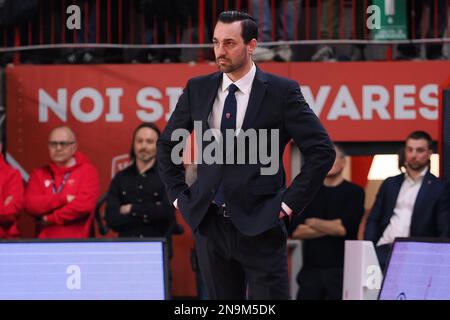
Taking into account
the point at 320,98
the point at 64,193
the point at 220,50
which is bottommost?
the point at 64,193

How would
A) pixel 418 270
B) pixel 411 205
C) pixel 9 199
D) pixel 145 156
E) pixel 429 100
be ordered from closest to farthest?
pixel 418 270 < pixel 411 205 < pixel 9 199 < pixel 145 156 < pixel 429 100

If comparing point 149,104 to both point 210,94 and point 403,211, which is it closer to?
point 403,211

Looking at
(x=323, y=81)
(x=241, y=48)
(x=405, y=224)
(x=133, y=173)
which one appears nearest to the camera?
(x=241, y=48)

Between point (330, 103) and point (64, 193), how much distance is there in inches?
104

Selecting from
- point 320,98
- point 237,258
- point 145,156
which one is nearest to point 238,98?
point 237,258

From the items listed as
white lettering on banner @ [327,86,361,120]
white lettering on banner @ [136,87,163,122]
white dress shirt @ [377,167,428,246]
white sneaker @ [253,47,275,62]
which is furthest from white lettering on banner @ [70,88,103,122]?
white dress shirt @ [377,167,428,246]

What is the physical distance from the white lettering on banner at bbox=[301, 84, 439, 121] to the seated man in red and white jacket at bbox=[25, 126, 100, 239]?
2.24 metres

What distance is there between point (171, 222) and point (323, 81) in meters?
2.13

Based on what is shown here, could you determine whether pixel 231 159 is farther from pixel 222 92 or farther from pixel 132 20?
pixel 132 20

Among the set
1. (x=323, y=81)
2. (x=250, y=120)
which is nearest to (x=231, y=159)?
(x=250, y=120)

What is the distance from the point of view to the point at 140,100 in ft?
34.9

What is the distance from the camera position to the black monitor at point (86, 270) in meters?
4.88

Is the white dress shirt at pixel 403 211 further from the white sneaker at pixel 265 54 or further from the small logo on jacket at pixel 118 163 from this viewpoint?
the small logo on jacket at pixel 118 163

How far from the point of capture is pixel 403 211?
888 cm
